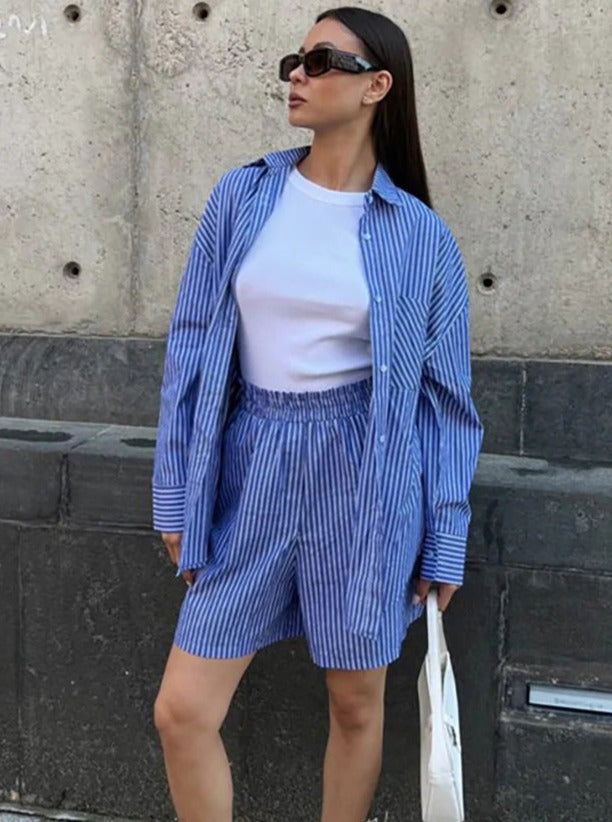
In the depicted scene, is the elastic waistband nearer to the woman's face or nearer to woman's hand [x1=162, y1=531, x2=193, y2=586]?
woman's hand [x1=162, y1=531, x2=193, y2=586]

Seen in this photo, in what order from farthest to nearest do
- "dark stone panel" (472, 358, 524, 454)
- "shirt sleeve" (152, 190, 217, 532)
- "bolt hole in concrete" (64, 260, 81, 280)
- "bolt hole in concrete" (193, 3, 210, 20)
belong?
"bolt hole in concrete" (64, 260, 81, 280) → "bolt hole in concrete" (193, 3, 210, 20) → "dark stone panel" (472, 358, 524, 454) → "shirt sleeve" (152, 190, 217, 532)

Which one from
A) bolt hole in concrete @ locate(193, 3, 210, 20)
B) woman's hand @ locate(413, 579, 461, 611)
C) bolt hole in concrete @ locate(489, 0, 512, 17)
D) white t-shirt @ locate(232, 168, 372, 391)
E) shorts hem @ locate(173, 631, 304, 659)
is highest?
bolt hole in concrete @ locate(193, 3, 210, 20)

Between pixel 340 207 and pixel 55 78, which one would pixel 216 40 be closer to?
pixel 55 78

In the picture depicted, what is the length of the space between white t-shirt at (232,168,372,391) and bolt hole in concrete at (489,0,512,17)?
4.18 ft

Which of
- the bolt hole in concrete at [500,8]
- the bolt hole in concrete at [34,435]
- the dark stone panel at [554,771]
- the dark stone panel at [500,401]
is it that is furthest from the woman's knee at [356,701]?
the bolt hole in concrete at [500,8]

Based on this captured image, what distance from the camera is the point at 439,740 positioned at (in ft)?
7.46

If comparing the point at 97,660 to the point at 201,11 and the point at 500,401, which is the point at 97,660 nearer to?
the point at 500,401

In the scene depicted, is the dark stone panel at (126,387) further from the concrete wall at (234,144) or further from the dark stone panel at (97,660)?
the dark stone panel at (97,660)

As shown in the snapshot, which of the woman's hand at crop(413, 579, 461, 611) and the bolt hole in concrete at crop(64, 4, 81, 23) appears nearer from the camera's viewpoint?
the woman's hand at crop(413, 579, 461, 611)

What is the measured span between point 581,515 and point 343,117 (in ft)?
4.07

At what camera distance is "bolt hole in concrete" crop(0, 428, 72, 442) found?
326 centimetres

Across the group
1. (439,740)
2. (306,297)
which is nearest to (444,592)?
(439,740)

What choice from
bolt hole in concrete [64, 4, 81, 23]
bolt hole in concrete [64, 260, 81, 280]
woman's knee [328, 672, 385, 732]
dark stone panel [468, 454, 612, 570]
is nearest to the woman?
woman's knee [328, 672, 385, 732]

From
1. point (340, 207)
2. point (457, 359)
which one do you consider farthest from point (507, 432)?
point (340, 207)
